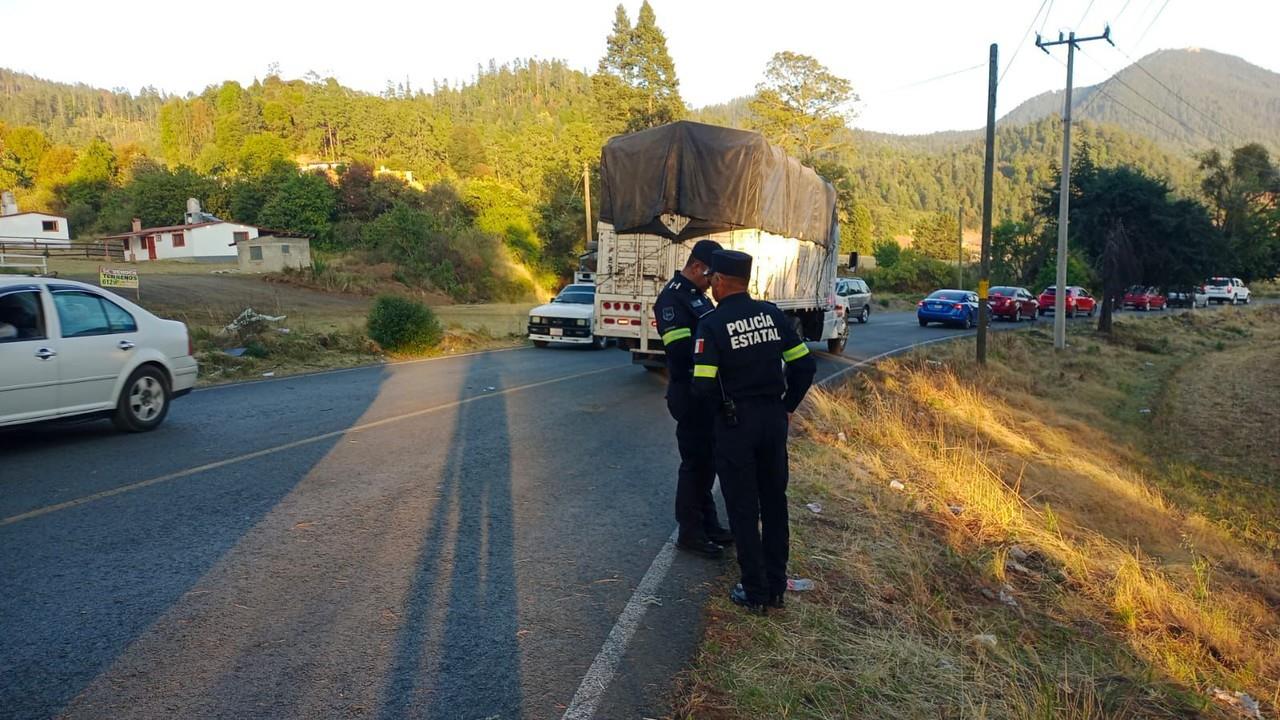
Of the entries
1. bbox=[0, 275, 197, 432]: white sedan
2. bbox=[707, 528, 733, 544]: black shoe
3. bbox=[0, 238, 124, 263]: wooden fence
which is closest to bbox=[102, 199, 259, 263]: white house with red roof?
bbox=[0, 238, 124, 263]: wooden fence

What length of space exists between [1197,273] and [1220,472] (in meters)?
21.6

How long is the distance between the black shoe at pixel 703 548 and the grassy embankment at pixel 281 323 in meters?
10.7

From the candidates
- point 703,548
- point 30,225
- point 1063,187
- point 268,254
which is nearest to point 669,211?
point 703,548

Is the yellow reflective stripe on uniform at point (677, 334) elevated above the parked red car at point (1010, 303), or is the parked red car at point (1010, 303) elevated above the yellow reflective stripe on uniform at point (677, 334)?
the yellow reflective stripe on uniform at point (677, 334)

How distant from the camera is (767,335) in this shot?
4406 mm

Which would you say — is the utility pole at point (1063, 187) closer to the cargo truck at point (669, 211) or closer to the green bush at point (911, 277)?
the cargo truck at point (669, 211)

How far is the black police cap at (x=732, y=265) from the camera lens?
4.43 m

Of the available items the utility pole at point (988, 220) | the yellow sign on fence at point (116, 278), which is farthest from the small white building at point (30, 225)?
the utility pole at point (988, 220)

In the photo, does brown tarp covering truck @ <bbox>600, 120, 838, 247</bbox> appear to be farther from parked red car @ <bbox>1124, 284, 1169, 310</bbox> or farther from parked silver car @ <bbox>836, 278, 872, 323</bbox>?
parked red car @ <bbox>1124, 284, 1169, 310</bbox>

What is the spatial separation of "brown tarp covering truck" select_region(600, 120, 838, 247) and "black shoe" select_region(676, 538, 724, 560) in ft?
25.1

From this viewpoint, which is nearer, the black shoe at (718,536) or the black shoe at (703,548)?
the black shoe at (703,548)

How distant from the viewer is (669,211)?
40.7ft

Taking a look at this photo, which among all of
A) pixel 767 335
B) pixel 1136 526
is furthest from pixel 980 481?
pixel 767 335

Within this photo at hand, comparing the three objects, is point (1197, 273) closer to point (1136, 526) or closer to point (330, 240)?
point (1136, 526)
